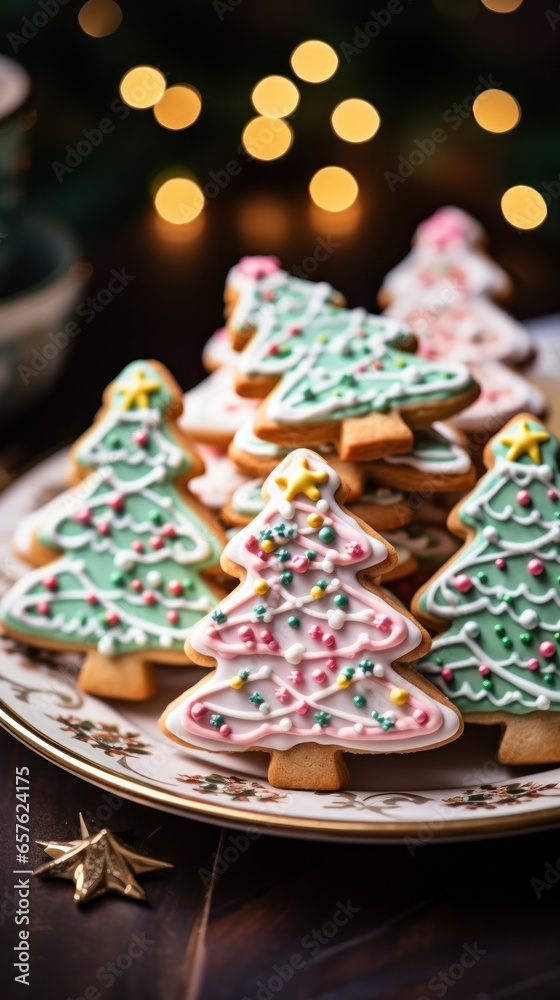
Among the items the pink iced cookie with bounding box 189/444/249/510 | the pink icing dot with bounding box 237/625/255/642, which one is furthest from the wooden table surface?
the pink iced cookie with bounding box 189/444/249/510

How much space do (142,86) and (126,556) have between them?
1.50 meters

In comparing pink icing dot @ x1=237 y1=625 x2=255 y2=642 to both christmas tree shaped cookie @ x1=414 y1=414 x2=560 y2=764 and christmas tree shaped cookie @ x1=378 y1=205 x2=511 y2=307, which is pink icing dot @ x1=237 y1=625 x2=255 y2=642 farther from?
christmas tree shaped cookie @ x1=378 y1=205 x2=511 y2=307

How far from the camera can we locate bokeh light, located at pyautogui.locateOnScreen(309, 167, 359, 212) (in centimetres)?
317

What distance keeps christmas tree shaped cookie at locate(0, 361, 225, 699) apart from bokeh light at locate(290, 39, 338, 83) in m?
1.36

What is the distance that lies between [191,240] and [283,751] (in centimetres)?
177

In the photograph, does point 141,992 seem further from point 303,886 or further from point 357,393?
point 357,393

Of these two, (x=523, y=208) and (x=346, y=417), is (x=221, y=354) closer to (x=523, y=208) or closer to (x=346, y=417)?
(x=346, y=417)

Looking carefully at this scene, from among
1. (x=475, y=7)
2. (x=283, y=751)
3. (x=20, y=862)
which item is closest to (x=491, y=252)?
(x=475, y=7)

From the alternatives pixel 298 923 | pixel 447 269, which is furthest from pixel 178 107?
pixel 298 923

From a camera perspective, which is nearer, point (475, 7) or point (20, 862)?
point (20, 862)

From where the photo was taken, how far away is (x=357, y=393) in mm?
→ 1741

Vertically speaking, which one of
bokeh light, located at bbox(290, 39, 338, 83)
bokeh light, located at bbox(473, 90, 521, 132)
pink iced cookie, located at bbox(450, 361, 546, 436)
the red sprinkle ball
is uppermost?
bokeh light, located at bbox(473, 90, 521, 132)

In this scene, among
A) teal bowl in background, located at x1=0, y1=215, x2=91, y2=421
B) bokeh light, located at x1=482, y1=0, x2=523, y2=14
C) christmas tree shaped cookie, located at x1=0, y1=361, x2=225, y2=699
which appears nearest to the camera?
christmas tree shaped cookie, located at x1=0, y1=361, x2=225, y2=699

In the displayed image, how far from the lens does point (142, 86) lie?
2.86m
